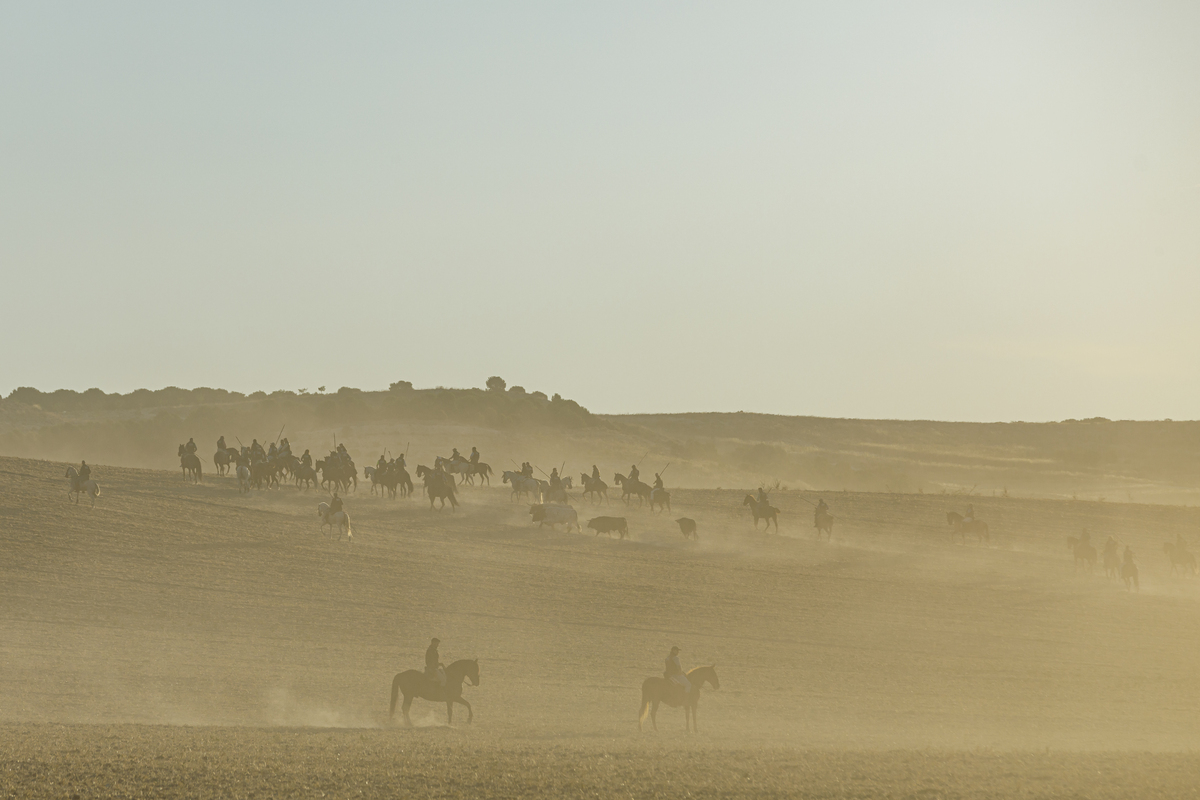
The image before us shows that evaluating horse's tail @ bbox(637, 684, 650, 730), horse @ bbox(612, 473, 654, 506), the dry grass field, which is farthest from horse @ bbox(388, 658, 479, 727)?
horse @ bbox(612, 473, 654, 506)

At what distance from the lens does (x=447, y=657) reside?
A: 23.1 meters

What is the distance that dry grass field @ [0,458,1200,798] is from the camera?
1391 cm

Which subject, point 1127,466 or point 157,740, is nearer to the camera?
point 157,740

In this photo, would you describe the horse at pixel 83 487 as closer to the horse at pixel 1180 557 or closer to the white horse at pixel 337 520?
the white horse at pixel 337 520

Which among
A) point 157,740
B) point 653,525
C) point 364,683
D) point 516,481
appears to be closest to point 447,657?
point 364,683

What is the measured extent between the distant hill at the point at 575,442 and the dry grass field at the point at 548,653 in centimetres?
3095

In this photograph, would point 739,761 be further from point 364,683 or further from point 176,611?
point 176,611

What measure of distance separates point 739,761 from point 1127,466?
102721mm

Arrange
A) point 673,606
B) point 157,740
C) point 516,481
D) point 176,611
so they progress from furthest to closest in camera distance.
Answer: point 516,481, point 673,606, point 176,611, point 157,740

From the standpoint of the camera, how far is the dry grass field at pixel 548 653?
13.9 meters

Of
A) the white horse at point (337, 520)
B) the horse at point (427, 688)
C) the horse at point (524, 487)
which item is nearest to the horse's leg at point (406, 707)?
the horse at point (427, 688)

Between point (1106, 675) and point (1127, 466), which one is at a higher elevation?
point (1127, 466)

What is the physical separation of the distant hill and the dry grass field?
102ft

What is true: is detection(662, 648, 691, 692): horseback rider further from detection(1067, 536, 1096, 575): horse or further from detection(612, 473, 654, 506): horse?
detection(612, 473, 654, 506): horse
